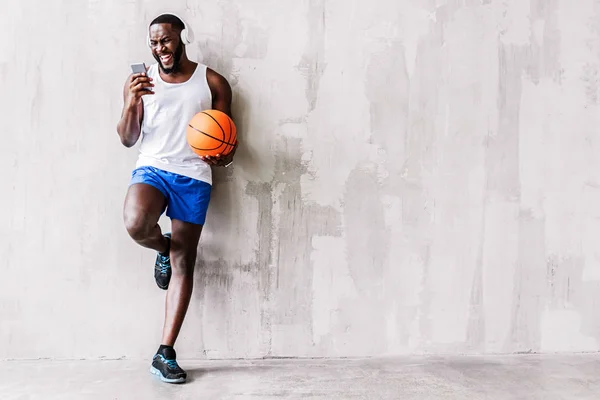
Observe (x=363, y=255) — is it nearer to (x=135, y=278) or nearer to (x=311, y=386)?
(x=311, y=386)

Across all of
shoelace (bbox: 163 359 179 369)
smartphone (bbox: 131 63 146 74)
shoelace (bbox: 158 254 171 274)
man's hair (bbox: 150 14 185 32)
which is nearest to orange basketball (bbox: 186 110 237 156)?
smartphone (bbox: 131 63 146 74)

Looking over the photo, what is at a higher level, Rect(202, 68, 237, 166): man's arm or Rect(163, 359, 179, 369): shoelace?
Rect(202, 68, 237, 166): man's arm

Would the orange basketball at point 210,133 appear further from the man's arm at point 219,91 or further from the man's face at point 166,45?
the man's face at point 166,45

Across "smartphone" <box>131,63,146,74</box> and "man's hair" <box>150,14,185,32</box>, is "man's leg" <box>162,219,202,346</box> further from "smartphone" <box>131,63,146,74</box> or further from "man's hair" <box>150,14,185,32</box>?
"man's hair" <box>150,14,185,32</box>

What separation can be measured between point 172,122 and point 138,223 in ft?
1.62

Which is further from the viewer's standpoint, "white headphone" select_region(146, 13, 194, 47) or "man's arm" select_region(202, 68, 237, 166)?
"man's arm" select_region(202, 68, 237, 166)

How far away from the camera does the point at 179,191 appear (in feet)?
8.32

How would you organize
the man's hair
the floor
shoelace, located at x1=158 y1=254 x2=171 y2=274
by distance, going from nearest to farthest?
the floor < the man's hair < shoelace, located at x1=158 y1=254 x2=171 y2=274

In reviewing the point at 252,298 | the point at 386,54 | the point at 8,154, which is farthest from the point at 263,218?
the point at 8,154

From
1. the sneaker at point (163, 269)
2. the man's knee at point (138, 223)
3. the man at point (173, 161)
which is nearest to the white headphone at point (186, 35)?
the man at point (173, 161)

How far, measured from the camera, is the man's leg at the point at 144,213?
2.41 meters

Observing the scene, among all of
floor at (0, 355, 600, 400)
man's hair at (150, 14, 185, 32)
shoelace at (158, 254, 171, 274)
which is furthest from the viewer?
shoelace at (158, 254, 171, 274)

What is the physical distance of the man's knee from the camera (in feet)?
7.89

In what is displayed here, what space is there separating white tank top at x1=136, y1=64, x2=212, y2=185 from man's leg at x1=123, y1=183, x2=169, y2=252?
0.15m
